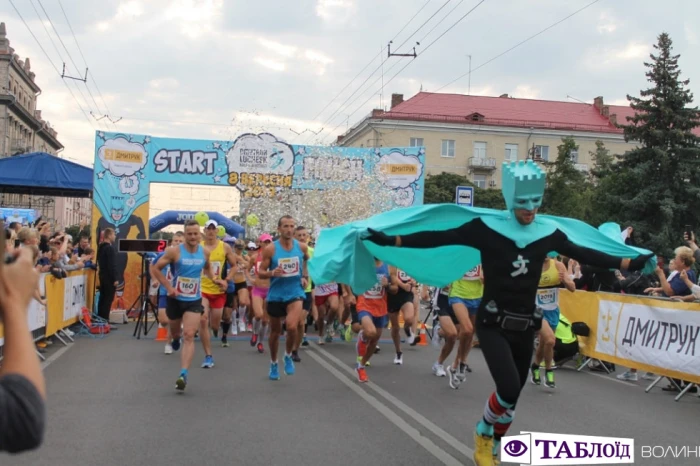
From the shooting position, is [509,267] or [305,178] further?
[305,178]

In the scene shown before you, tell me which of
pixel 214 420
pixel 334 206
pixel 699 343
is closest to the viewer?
pixel 214 420

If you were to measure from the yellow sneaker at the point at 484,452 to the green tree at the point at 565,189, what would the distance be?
47.0m

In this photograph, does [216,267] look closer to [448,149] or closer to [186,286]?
[186,286]

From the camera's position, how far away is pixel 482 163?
71.4 metres

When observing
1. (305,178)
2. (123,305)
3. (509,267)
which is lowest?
(123,305)

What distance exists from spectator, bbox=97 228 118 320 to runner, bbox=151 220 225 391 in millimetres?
8280

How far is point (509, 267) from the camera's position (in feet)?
19.9

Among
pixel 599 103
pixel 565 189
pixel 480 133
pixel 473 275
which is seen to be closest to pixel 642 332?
pixel 473 275

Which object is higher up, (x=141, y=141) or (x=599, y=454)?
(x=141, y=141)

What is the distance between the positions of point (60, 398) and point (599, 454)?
231 inches

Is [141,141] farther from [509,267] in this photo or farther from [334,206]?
[509,267]

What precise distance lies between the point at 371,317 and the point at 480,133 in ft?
207

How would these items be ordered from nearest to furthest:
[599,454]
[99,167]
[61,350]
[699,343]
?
[599,454]
[699,343]
[61,350]
[99,167]

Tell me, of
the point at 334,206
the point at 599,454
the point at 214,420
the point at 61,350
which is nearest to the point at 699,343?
the point at 599,454
